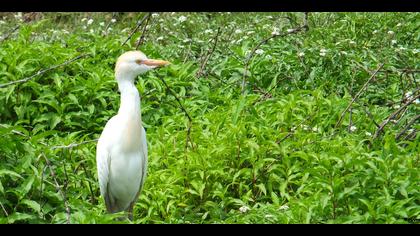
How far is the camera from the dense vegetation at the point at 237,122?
468cm

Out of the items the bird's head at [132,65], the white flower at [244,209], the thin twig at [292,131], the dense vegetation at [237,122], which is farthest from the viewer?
the thin twig at [292,131]

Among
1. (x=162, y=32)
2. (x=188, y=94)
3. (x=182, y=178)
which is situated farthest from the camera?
(x=162, y=32)

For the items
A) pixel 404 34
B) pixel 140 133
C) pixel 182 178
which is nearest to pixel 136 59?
pixel 140 133

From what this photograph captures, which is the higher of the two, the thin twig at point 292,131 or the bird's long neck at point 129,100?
the bird's long neck at point 129,100

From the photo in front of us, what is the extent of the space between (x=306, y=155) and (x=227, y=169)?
0.49m

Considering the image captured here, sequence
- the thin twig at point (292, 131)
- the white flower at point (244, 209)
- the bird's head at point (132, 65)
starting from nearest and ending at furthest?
the white flower at point (244, 209), the bird's head at point (132, 65), the thin twig at point (292, 131)

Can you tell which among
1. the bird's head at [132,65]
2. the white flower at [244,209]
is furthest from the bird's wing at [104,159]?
the white flower at [244,209]

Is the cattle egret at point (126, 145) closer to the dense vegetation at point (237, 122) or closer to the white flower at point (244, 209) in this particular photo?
the dense vegetation at point (237, 122)

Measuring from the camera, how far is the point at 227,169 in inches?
215

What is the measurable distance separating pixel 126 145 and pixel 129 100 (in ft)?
0.82

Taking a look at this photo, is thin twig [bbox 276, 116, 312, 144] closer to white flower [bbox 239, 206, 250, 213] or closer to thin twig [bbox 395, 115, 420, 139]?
thin twig [bbox 395, 115, 420, 139]
